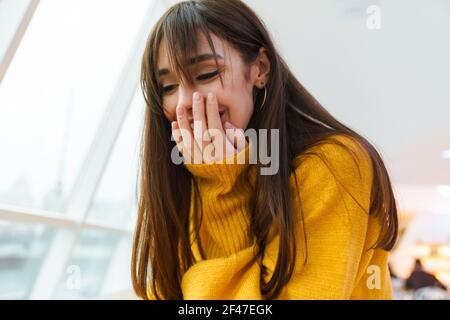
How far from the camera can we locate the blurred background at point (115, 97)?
2.44 m

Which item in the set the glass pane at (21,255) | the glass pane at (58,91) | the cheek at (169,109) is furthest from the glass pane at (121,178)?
the cheek at (169,109)

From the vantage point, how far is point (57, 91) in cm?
268

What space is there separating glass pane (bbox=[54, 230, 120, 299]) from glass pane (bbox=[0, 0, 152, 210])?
40 cm

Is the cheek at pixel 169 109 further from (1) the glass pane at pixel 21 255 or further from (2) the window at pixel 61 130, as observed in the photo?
(1) the glass pane at pixel 21 255

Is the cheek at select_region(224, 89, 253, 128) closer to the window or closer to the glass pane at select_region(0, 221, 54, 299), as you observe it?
the window

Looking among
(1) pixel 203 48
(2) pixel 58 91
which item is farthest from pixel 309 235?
(2) pixel 58 91

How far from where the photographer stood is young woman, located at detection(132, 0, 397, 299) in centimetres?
71

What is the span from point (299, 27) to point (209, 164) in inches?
92.9

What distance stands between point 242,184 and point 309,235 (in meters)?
0.15

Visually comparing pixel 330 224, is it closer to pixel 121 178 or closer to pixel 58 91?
pixel 58 91

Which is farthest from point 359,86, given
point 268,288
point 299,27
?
point 268,288

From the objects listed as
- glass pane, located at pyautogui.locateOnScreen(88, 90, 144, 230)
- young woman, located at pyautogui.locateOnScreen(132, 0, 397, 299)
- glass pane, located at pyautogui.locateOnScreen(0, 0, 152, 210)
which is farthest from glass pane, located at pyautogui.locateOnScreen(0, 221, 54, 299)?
young woman, located at pyautogui.locateOnScreen(132, 0, 397, 299)
